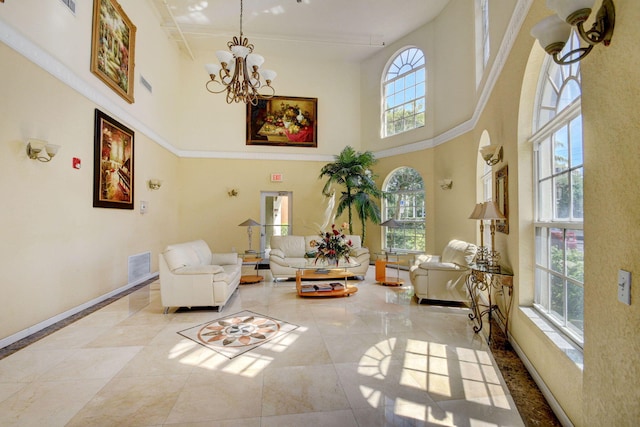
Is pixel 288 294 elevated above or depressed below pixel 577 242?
below

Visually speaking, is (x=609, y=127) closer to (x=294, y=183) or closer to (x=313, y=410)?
(x=313, y=410)

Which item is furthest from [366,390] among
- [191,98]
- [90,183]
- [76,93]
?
[191,98]

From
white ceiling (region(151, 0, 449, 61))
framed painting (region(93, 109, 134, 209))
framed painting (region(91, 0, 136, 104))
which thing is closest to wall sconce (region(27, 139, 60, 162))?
framed painting (region(93, 109, 134, 209))

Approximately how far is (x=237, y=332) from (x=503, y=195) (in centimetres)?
323

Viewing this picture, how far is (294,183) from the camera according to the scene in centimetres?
809

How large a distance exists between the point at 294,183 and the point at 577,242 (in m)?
6.66

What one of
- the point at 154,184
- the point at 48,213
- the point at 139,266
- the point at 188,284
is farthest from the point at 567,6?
the point at 154,184

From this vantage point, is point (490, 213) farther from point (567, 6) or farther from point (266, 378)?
point (266, 378)

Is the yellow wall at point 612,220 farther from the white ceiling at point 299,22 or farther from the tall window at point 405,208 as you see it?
the white ceiling at point 299,22

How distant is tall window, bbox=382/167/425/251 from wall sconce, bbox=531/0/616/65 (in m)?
5.65

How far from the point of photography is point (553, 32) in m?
1.38

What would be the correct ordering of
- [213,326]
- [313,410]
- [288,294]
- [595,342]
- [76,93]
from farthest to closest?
1. [288,294]
2. [76,93]
3. [213,326]
4. [313,410]
5. [595,342]

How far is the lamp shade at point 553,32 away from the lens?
1.35 metres

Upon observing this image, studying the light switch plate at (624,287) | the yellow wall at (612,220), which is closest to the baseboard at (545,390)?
the yellow wall at (612,220)
